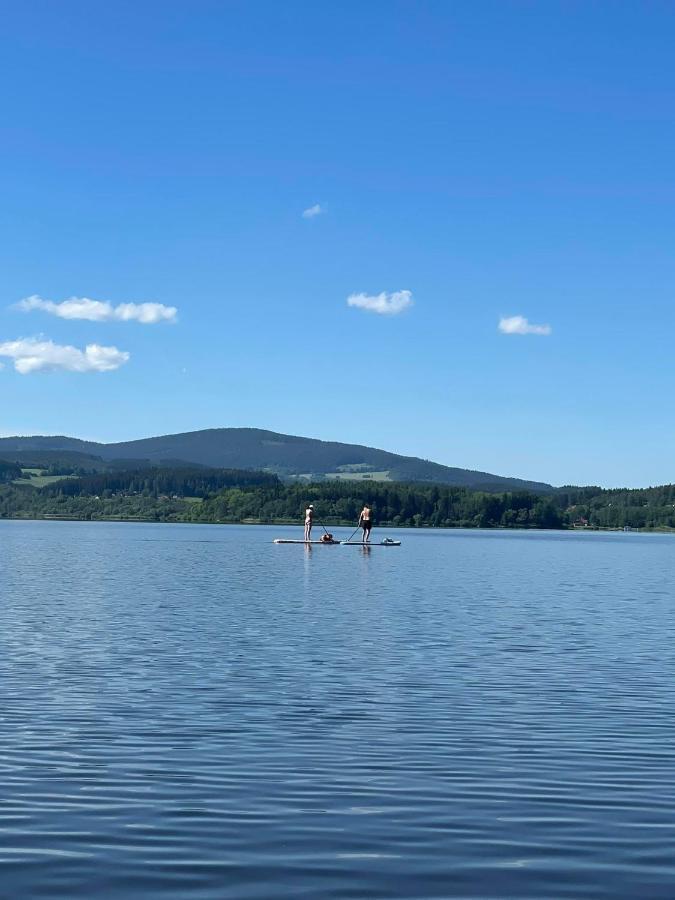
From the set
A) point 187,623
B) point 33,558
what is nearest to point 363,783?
point 187,623

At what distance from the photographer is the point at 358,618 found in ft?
151

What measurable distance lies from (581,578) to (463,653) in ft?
167

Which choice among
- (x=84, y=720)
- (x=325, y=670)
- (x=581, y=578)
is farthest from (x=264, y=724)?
(x=581, y=578)

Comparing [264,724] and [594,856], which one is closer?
[594,856]

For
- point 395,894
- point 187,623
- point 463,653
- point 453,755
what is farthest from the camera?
point 187,623

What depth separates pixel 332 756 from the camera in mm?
19984

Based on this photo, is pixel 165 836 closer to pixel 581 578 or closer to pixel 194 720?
pixel 194 720

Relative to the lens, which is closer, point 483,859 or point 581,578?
point 483,859

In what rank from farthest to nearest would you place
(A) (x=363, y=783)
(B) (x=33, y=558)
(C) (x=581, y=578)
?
(B) (x=33, y=558), (C) (x=581, y=578), (A) (x=363, y=783)

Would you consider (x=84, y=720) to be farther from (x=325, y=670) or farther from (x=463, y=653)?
(x=463, y=653)

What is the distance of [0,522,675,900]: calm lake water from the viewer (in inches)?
540

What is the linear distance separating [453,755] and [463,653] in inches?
587

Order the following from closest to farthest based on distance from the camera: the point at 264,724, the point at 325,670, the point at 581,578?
the point at 264,724, the point at 325,670, the point at 581,578

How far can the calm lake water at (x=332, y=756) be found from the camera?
45.0ft
